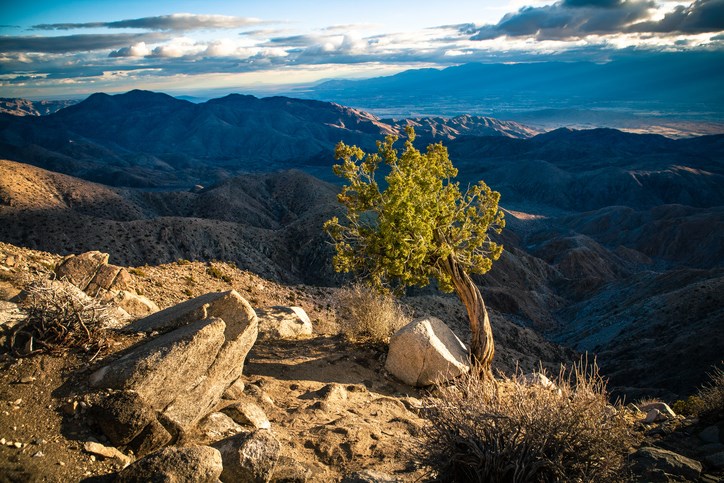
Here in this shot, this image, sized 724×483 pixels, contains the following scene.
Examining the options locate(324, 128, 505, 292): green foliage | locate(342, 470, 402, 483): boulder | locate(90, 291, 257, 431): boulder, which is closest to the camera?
locate(342, 470, 402, 483): boulder

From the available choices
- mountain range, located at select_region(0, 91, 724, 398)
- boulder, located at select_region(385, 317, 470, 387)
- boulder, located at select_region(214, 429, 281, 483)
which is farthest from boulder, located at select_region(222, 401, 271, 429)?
mountain range, located at select_region(0, 91, 724, 398)

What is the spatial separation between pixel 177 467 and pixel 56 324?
3.75 m

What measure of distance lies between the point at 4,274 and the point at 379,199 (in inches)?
492

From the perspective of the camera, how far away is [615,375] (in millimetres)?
32031

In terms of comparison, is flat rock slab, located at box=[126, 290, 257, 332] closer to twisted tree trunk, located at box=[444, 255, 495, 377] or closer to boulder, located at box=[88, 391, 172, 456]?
boulder, located at box=[88, 391, 172, 456]

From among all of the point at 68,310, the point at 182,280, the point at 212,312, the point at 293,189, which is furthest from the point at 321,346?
the point at 293,189

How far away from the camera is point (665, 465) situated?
22.5ft

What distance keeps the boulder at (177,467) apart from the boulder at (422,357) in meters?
7.85

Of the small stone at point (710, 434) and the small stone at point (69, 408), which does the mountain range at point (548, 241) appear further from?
the small stone at point (69, 408)

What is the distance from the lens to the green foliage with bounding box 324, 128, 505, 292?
13.1 meters

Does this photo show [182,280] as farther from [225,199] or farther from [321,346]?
[225,199]

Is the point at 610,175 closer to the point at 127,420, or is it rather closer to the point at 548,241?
the point at 548,241

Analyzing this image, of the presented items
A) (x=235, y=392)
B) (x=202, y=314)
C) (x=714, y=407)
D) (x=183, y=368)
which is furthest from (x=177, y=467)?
(x=714, y=407)

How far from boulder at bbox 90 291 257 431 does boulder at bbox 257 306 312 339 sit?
7066 millimetres
